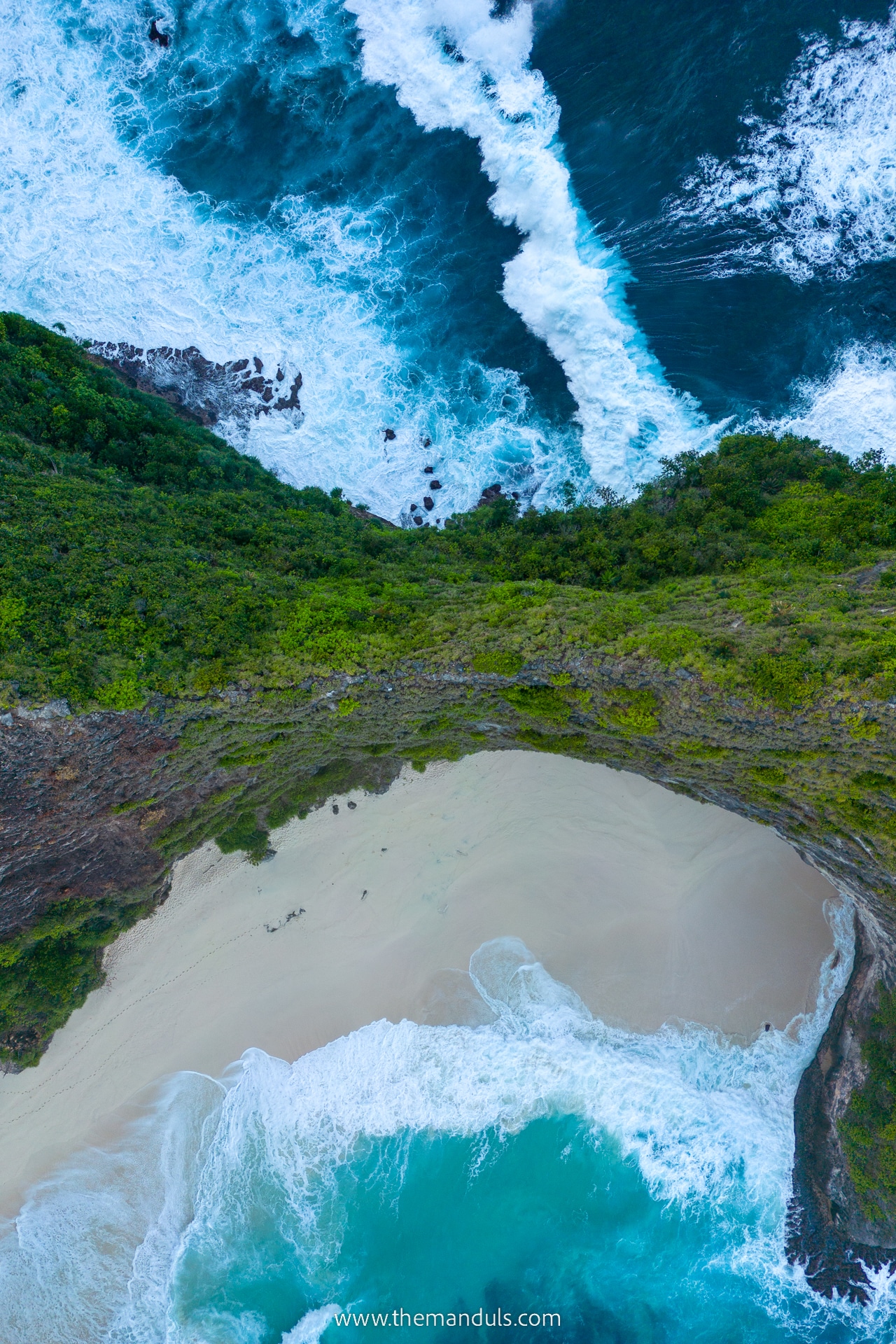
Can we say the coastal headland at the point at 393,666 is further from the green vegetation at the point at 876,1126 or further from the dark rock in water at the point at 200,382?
the dark rock in water at the point at 200,382

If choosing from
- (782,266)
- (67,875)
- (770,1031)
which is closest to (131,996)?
(67,875)

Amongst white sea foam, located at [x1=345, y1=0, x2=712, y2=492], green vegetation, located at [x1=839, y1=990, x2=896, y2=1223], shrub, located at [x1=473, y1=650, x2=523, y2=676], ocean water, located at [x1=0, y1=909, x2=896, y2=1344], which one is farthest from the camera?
white sea foam, located at [x1=345, y1=0, x2=712, y2=492]

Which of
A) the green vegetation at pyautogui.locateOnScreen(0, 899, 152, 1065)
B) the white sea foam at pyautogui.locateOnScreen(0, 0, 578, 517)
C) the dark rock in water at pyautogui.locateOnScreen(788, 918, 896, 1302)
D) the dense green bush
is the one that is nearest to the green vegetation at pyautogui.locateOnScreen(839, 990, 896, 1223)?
the dark rock in water at pyautogui.locateOnScreen(788, 918, 896, 1302)

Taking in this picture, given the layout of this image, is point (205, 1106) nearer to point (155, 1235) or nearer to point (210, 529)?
point (155, 1235)

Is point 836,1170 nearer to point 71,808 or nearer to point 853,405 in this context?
point 71,808

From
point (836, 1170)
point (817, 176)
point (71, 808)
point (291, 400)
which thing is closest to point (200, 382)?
point (291, 400)

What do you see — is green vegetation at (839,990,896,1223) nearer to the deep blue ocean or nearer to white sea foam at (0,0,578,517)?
the deep blue ocean
